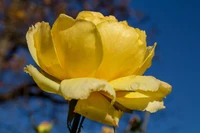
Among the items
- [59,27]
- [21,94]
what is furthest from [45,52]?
[21,94]

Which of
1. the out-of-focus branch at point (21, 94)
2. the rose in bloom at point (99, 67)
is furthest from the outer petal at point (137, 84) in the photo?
the out-of-focus branch at point (21, 94)

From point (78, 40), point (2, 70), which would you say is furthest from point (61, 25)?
point (2, 70)

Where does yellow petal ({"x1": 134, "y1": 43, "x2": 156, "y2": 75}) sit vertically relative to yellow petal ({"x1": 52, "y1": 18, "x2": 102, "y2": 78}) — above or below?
above

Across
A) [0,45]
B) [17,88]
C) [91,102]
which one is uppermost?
[0,45]

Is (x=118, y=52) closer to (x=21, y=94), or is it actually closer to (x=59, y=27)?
(x=59, y=27)

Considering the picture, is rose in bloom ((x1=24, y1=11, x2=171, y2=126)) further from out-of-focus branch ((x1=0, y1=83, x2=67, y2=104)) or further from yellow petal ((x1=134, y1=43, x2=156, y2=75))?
out-of-focus branch ((x1=0, y1=83, x2=67, y2=104))

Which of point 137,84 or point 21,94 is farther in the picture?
point 21,94

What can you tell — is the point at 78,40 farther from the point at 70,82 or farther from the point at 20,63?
the point at 20,63

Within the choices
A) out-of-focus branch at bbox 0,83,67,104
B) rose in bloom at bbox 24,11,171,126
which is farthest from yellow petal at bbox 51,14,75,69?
out-of-focus branch at bbox 0,83,67,104
